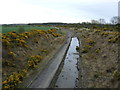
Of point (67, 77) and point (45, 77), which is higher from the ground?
point (45, 77)

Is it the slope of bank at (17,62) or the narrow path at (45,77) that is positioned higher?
the slope of bank at (17,62)

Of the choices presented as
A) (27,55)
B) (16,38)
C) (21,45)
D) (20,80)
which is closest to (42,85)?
(20,80)

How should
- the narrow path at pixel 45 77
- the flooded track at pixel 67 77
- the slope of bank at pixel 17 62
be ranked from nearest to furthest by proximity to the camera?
1. the narrow path at pixel 45 77
2. the flooded track at pixel 67 77
3. the slope of bank at pixel 17 62

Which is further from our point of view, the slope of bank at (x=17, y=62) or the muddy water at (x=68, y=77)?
the slope of bank at (x=17, y=62)

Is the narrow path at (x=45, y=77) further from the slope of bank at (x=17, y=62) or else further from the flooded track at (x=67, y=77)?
the slope of bank at (x=17, y=62)

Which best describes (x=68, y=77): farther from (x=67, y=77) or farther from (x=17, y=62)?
(x=17, y=62)

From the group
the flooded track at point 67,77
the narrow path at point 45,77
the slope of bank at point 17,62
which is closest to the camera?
the narrow path at point 45,77

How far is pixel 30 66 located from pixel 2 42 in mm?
6267

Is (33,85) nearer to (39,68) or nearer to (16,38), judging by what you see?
(39,68)

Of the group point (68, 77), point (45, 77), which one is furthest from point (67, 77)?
point (45, 77)

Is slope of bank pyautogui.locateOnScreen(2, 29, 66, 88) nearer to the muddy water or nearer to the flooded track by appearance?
the flooded track

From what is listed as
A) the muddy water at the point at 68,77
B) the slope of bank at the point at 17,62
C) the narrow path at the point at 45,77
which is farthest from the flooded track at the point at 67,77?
the slope of bank at the point at 17,62

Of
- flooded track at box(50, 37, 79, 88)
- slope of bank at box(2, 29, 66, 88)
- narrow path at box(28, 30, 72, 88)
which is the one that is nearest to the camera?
narrow path at box(28, 30, 72, 88)

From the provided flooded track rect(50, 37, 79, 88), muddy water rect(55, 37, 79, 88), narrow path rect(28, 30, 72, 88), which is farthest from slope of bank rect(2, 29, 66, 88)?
muddy water rect(55, 37, 79, 88)
